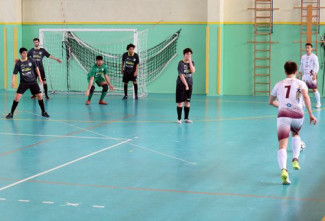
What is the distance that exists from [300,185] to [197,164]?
1.94 m

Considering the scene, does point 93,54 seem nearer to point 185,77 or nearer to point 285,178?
point 185,77

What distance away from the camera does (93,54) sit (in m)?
23.2

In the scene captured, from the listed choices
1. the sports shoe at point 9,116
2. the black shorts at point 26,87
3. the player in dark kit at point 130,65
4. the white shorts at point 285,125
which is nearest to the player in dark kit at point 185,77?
the black shorts at point 26,87

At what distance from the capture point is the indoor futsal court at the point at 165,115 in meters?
6.85

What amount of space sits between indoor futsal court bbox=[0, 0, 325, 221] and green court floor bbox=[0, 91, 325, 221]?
0.10ft

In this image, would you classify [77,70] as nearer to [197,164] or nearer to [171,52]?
[171,52]

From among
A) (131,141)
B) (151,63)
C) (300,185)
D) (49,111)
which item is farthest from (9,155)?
(151,63)

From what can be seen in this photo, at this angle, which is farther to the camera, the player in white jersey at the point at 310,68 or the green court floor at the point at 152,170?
the player in white jersey at the point at 310,68

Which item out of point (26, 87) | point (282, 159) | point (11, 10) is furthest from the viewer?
point (11, 10)

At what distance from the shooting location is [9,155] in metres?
9.69

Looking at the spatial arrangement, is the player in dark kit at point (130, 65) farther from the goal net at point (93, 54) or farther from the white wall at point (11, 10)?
the white wall at point (11, 10)

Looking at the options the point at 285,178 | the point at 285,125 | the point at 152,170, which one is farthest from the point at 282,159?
the point at 152,170

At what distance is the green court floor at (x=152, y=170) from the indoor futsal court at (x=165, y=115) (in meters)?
0.03

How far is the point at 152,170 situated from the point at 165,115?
7.11 m
